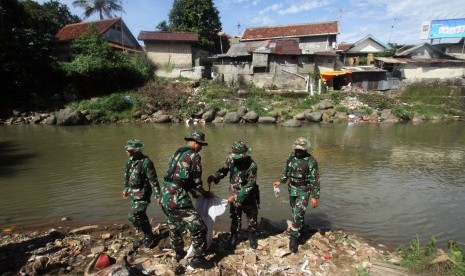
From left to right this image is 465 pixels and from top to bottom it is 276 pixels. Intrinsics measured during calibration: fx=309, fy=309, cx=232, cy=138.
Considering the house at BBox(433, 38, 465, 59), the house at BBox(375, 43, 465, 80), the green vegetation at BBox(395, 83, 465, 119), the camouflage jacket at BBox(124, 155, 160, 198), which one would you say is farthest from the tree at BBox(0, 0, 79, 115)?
the house at BBox(433, 38, 465, 59)

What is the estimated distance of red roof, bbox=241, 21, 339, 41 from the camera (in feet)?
130

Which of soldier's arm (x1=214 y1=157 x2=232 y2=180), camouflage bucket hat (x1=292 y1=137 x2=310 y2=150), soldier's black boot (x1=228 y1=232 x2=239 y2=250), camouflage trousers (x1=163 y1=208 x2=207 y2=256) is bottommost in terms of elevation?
soldier's black boot (x1=228 y1=232 x2=239 y2=250)

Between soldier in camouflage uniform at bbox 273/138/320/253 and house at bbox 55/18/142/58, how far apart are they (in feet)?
105

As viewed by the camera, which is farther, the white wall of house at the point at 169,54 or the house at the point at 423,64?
the white wall of house at the point at 169,54

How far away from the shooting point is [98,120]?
2462 cm

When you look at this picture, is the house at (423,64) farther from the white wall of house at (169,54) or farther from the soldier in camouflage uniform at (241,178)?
the soldier in camouflage uniform at (241,178)

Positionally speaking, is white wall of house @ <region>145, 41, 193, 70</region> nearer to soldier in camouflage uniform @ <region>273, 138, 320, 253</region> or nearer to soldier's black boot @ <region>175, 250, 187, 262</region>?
soldier in camouflage uniform @ <region>273, 138, 320, 253</region>

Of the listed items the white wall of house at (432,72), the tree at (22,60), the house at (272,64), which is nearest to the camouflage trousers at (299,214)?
the tree at (22,60)

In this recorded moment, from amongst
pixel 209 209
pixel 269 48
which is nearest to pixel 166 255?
pixel 209 209

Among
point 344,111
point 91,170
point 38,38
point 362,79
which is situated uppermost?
point 38,38

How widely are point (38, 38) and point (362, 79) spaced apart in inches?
1276

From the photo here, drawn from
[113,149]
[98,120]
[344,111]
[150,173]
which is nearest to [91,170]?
[113,149]

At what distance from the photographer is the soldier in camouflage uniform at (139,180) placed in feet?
17.7

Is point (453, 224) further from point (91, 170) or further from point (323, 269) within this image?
point (91, 170)
